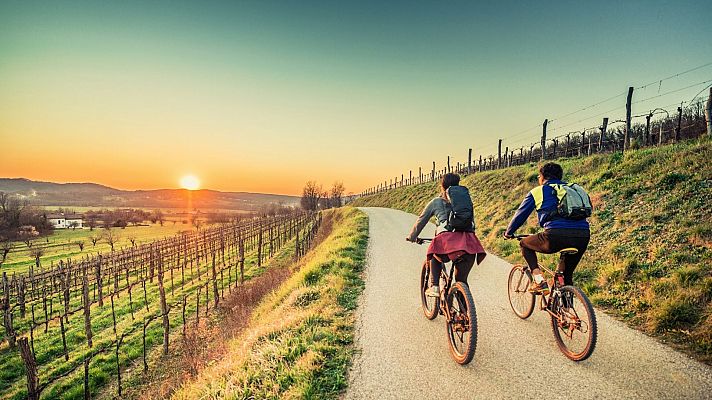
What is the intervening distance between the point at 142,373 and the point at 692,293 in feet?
50.4

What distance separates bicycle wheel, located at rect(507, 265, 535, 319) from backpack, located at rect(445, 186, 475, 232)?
1571mm

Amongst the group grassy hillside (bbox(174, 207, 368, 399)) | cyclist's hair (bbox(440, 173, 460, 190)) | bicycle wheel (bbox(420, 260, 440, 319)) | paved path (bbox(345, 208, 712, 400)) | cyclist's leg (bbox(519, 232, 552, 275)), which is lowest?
grassy hillside (bbox(174, 207, 368, 399))

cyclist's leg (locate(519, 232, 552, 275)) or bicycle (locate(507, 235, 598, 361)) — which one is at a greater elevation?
cyclist's leg (locate(519, 232, 552, 275))

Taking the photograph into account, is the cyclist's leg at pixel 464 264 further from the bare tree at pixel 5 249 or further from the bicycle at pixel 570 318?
the bare tree at pixel 5 249

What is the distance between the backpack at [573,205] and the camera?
403 cm

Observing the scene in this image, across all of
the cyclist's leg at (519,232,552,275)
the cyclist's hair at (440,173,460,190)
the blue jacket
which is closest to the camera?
the blue jacket

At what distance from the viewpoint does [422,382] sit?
3.82m

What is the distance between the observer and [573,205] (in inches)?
159

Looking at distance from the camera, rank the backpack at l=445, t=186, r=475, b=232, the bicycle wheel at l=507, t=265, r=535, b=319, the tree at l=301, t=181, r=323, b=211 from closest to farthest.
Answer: the backpack at l=445, t=186, r=475, b=232 → the bicycle wheel at l=507, t=265, r=535, b=319 → the tree at l=301, t=181, r=323, b=211

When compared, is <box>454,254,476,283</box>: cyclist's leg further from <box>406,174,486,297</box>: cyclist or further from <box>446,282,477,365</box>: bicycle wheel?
<box>446,282,477,365</box>: bicycle wheel

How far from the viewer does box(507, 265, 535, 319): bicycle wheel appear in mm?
5380

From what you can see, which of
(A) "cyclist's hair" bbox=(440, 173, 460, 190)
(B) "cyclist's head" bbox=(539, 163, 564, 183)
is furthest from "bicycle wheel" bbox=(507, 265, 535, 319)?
(A) "cyclist's hair" bbox=(440, 173, 460, 190)

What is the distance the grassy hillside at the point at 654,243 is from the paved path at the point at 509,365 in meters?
0.58

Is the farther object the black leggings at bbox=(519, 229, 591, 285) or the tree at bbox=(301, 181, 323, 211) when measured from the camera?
the tree at bbox=(301, 181, 323, 211)
